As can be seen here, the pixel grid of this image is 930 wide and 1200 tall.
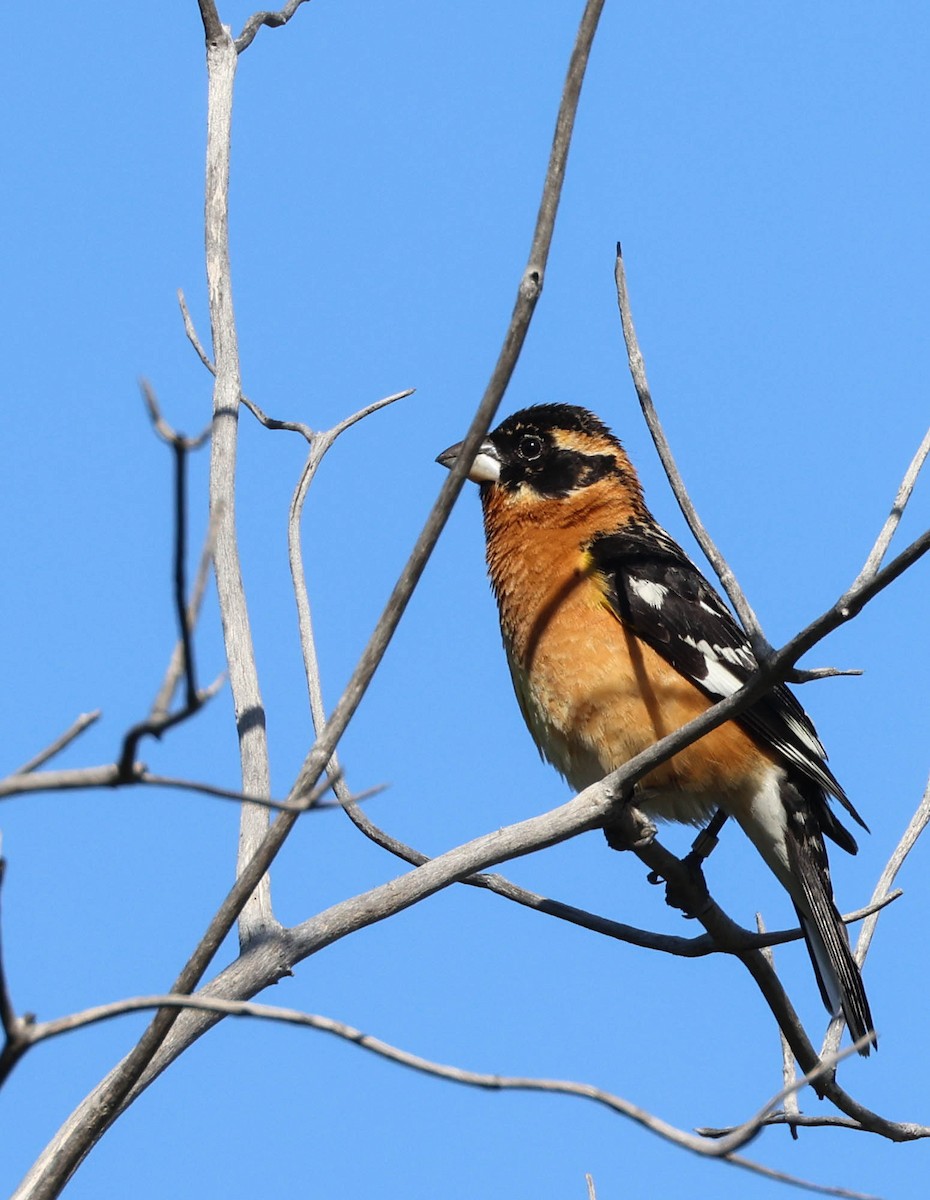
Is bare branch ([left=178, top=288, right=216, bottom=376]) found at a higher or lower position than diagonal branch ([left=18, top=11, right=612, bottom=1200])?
higher

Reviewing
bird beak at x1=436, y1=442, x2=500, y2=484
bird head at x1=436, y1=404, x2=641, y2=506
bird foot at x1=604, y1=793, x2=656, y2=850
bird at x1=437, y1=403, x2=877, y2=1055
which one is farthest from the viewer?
bird beak at x1=436, y1=442, x2=500, y2=484

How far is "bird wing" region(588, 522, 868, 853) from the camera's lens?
287 inches

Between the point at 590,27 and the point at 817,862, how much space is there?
4.63 meters

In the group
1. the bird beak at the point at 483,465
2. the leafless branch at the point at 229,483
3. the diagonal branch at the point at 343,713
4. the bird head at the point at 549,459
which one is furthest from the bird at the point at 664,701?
the diagonal branch at the point at 343,713

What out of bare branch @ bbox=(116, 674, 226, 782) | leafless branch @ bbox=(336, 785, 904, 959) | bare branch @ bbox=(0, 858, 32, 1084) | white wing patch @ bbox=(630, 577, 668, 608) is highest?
white wing patch @ bbox=(630, 577, 668, 608)

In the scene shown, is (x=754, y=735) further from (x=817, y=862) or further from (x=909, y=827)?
(x=909, y=827)

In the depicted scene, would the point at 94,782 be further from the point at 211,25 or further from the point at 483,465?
the point at 483,465

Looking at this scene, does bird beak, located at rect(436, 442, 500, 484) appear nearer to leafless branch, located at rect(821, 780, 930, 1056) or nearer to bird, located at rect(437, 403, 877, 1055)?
bird, located at rect(437, 403, 877, 1055)

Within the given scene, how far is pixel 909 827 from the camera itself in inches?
233

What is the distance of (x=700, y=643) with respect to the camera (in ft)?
24.2

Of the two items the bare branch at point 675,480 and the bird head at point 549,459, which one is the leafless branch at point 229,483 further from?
the bird head at point 549,459

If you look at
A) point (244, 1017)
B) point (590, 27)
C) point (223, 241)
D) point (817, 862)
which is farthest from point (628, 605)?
point (244, 1017)

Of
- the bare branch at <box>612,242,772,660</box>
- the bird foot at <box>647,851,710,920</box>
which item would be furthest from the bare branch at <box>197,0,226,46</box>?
the bird foot at <box>647,851,710,920</box>

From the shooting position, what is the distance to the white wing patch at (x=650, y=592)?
739 centimetres
